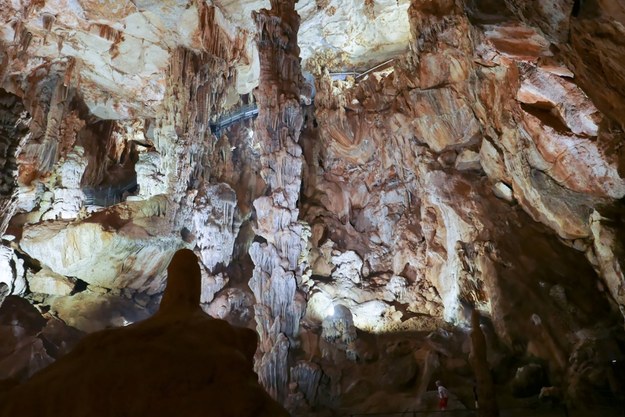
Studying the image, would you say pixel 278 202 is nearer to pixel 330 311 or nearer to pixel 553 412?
pixel 330 311

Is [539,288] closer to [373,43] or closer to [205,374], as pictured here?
[205,374]

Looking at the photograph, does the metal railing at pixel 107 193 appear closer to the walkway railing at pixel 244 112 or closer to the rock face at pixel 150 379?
the walkway railing at pixel 244 112

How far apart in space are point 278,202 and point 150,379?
395 inches

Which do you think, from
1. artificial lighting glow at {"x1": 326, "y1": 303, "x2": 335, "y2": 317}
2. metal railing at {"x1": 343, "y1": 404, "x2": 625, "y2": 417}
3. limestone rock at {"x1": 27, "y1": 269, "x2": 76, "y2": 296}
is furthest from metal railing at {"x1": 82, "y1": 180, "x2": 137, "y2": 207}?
metal railing at {"x1": 343, "y1": 404, "x2": 625, "y2": 417}

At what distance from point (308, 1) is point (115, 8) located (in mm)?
6042

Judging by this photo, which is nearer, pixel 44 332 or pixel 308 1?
pixel 44 332

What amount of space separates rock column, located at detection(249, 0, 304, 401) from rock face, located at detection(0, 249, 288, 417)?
8.69m

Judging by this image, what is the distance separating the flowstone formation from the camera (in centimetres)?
891

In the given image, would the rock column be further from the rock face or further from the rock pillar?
the rock face

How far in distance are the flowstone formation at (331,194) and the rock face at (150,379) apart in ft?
16.7

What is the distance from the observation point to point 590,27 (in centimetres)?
452

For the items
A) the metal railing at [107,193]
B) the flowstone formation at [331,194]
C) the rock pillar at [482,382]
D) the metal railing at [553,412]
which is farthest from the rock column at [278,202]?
the metal railing at [107,193]

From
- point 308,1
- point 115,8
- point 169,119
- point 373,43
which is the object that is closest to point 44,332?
point 169,119

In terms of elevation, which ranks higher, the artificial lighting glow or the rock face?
the rock face
